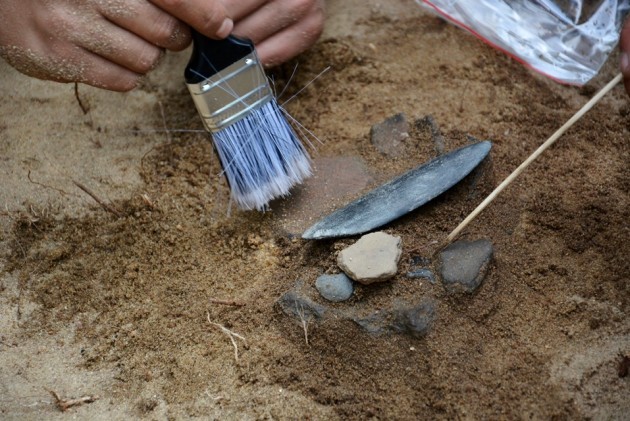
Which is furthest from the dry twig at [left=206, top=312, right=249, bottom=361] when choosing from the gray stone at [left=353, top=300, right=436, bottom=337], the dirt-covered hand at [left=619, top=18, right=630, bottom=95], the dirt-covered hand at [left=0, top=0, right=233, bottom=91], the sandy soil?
the dirt-covered hand at [left=619, top=18, right=630, bottom=95]

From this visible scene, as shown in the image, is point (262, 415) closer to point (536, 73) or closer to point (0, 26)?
point (0, 26)

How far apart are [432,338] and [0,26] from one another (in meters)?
1.31

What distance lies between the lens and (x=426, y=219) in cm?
177

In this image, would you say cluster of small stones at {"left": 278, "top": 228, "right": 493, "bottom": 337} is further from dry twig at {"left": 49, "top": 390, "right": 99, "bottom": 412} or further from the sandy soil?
dry twig at {"left": 49, "top": 390, "right": 99, "bottom": 412}

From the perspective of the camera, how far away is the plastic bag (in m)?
2.18

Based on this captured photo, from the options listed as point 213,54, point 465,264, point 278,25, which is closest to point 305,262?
point 465,264

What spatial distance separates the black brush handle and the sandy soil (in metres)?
0.35

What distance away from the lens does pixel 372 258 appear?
1631 millimetres

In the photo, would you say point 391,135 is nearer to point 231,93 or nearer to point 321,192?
point 321,192

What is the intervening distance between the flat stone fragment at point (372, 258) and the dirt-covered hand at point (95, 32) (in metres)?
0.63

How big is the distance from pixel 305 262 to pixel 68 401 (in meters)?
0.63

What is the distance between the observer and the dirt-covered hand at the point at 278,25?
2000 millimetres

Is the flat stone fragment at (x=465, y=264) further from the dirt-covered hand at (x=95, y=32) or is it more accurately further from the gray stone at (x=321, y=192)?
the dirt-covered hand at (x=95, y=32)

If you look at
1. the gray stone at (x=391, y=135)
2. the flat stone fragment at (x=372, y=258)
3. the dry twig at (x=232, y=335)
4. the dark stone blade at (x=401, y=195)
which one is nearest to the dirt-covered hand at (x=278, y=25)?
the gray stone at (x=391, y=135)
